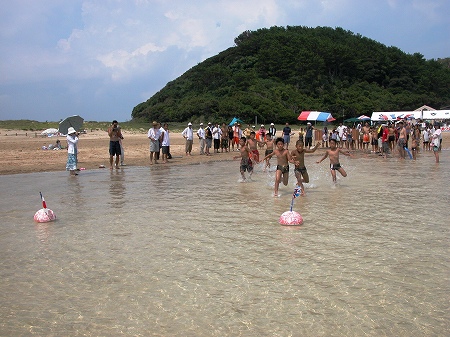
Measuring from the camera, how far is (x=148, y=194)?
10852 mm

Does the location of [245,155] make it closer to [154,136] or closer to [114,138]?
[114,138]

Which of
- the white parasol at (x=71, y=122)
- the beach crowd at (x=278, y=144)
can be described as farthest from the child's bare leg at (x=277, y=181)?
the white parasol at (x=71, y=122)

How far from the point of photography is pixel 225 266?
556 centimetres

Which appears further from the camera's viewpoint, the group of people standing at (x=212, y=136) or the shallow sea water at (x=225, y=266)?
the group of people standing at (x=212, y=136)

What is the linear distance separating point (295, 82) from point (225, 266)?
250 feet

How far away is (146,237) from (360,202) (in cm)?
465

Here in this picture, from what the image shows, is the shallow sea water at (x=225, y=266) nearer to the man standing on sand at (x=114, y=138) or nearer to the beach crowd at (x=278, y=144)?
the beach crowd at (x=278, y=144)

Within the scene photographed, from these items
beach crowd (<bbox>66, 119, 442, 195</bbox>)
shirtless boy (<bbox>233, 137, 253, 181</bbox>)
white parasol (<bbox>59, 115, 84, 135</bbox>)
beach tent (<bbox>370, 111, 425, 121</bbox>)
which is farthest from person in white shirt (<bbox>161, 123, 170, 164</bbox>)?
beach tent (<bbox>370, 111, 425, 121</bbox>)

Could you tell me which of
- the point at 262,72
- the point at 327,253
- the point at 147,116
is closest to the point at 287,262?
the point at 327,253

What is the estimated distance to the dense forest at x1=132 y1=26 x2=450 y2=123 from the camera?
211 ft

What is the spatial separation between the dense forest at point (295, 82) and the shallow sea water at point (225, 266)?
2017 inches

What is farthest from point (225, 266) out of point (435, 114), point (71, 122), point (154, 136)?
point (435, 114)

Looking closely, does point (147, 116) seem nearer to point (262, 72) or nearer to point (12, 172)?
point (262, 72)

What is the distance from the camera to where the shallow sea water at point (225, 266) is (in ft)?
13.7
